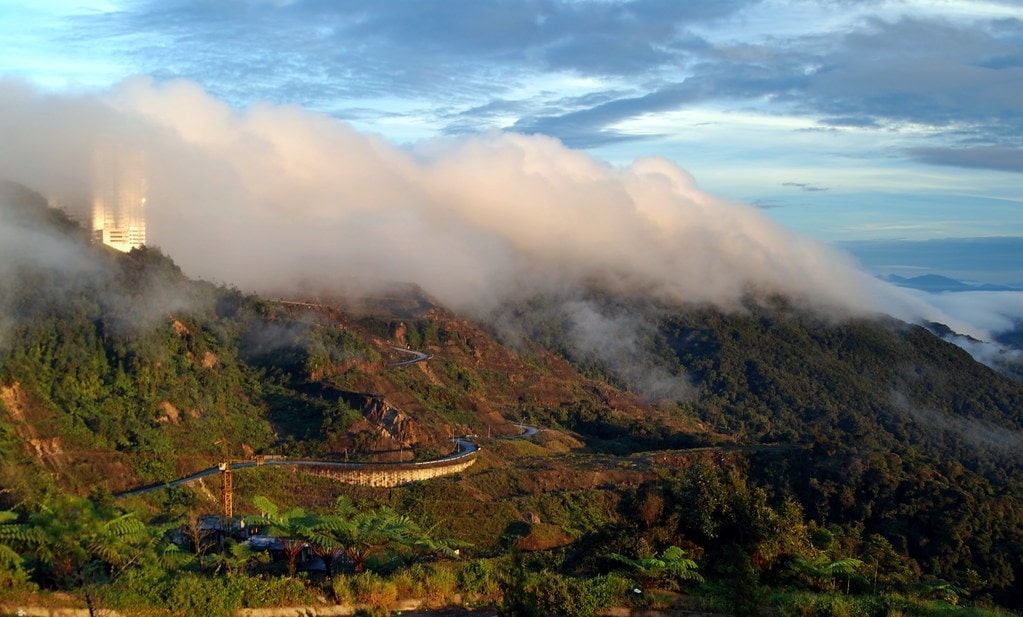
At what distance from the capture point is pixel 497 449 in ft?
212

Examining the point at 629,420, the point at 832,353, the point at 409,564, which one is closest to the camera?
the point at 409,564

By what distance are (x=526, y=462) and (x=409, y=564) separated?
3791 centimetres

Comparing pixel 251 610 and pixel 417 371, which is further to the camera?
pixel 417 371

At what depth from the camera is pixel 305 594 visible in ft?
69.8

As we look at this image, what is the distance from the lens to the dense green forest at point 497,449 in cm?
2231

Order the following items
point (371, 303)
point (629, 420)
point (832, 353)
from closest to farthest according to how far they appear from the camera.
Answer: point (629, 420) → point (371, 303) → point (832, 353)

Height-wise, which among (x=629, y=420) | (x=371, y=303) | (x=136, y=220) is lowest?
(x=629, y=420)

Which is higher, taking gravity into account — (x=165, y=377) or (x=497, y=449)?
(x=165, y=377)

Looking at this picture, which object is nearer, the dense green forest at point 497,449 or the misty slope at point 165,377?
the dense green forest at point 497,449

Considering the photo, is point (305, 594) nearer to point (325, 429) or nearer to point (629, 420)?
point (325, 429)

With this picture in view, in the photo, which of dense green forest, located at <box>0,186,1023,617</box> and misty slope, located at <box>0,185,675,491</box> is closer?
dense green forest, located at <box>0,186,1023,617</box>

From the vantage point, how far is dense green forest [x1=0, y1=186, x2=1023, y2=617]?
73.2 feet

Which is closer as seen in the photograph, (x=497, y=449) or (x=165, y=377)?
(x=165, y=377)

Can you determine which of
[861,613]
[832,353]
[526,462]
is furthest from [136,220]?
[832,353]
